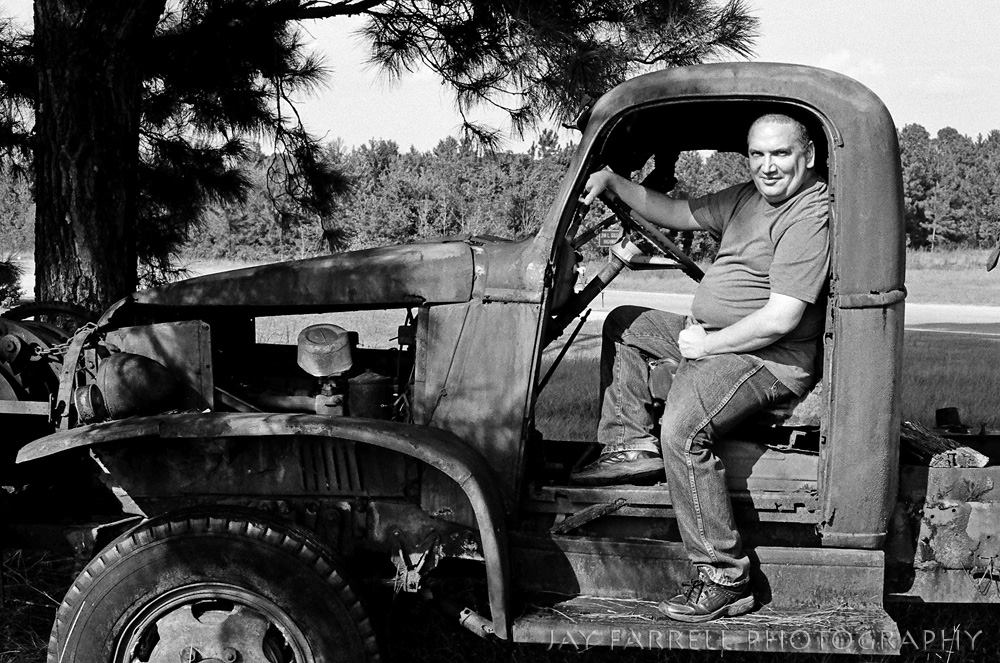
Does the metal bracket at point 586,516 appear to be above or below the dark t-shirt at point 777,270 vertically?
below

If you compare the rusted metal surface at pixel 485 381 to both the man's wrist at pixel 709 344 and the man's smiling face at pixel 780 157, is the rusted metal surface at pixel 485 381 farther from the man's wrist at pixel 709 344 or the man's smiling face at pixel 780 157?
the man's smiling face at pixel 780 157

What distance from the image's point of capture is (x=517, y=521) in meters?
3.21

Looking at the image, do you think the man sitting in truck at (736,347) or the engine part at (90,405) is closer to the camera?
the man sitting in truck at (736,347)

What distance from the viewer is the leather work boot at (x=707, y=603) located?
9.88ft

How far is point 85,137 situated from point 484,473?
3.66m

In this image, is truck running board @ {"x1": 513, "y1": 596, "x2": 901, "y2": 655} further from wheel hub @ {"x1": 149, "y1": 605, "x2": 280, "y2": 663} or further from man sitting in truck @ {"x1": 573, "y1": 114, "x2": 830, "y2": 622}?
wheel hub @ {"x1": 149, "y1": 605, "x2": 280, "y2": 663}

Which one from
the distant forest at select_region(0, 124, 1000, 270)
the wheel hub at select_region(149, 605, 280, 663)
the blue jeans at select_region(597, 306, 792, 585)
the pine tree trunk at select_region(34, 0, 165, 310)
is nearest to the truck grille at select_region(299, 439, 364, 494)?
the wheel hub at select_region(149, 605, 280, 663)

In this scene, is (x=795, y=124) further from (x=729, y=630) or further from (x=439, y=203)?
(x=439, y=203)

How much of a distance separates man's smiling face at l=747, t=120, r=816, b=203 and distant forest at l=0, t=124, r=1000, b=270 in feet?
12.0

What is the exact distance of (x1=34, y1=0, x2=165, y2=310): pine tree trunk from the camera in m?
5.41

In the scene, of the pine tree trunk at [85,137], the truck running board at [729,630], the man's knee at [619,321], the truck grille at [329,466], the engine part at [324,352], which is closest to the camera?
the truck running board at [729,630]

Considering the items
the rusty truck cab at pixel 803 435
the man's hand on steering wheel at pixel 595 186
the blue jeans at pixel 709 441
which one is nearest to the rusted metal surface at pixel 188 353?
the rusty truck cab at pixel 803 435

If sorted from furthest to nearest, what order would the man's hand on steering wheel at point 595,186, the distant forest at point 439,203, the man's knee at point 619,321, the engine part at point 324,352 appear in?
the distant forest at point 439,203 → the man's knee at point 619,321 → the engine part at point 324,352 → the man's hand on steering wheel at point 595,186

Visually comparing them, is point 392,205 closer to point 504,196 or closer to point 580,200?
point 504,196
